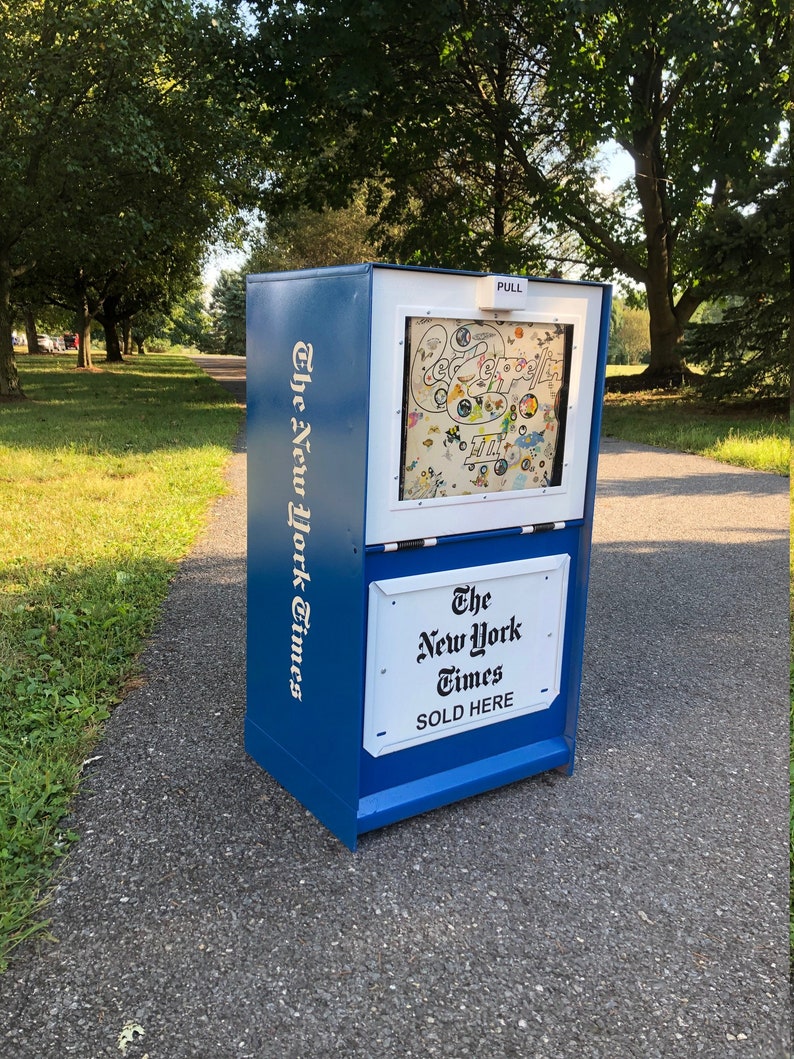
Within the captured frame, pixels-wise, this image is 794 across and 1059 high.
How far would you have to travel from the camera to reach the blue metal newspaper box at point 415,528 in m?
2.47

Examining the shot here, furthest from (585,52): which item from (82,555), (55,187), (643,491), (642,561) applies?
(82,555)

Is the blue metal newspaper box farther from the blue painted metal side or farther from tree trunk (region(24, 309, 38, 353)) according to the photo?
tree trunk (region(24, 309, 38, 353))

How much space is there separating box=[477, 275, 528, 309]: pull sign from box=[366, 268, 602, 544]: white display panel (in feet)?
0.10

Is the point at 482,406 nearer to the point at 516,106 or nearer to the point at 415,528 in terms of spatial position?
the point at 415,528

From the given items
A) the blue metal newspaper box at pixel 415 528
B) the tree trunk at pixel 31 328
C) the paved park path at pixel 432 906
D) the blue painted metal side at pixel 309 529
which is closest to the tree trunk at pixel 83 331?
the tree trunk at pixel 31 328

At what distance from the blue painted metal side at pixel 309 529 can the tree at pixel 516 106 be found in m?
9.64

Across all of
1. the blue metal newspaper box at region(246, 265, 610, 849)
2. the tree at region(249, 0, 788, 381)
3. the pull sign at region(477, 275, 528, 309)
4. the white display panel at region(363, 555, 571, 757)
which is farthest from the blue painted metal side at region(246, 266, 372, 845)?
the tree at region(249, 0, 788, 381)

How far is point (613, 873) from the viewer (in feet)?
8.55

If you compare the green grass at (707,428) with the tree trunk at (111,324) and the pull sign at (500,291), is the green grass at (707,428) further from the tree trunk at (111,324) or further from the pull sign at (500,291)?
the tree trunk at (111,324)

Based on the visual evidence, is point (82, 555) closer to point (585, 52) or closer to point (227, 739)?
point (227, 739)

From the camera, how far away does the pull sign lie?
2.49 meters

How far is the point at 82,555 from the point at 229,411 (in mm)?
10860

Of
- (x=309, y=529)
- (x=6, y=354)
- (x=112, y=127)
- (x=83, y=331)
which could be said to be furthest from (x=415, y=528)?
(x=83, y=331)

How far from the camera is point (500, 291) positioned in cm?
250
